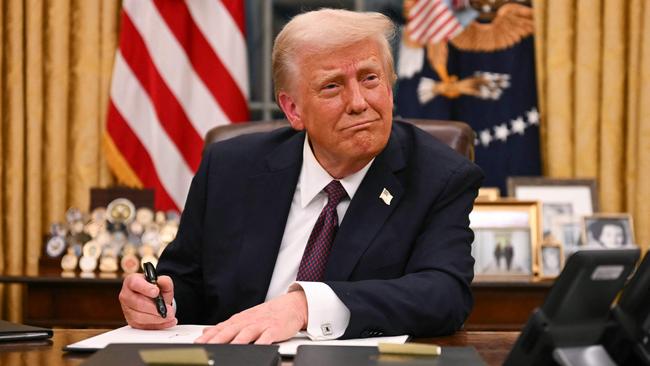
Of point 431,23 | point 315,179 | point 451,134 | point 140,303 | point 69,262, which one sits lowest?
point 69,262

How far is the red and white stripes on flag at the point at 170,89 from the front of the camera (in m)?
4.68

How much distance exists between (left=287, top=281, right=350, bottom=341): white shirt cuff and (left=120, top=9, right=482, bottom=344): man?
0.71ft

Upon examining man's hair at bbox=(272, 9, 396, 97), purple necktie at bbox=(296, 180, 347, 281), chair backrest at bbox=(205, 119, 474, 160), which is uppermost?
man's hair at bbox=(272, 9, 396, 97)

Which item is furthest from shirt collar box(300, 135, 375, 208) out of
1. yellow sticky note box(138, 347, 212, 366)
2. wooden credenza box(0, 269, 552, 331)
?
wooden credenza box(0, 269, 552, 331)

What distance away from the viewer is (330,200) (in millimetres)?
2568

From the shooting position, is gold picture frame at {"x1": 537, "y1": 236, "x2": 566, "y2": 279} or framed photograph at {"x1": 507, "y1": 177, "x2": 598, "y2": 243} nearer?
gold picture frame at {"x1": 537, "y1": 236, "x2": 566, "y2": 279}

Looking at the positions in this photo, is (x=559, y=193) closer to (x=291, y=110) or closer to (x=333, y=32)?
(x=291, y=110)

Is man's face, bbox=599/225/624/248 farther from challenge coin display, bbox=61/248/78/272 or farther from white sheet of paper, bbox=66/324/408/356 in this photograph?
white sheet of paper, bbox=66/324/408/356

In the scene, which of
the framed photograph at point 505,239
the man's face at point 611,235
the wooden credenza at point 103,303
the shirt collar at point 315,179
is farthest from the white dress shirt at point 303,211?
the man's face at point 611,235

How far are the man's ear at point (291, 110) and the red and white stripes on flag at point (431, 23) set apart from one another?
6.62ft

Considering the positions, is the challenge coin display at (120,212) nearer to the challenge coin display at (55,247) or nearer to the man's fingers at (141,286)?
the challenge coin display at (55,247)

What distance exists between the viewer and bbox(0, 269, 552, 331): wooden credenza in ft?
12.5

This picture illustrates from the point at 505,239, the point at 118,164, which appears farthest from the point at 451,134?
the point at 118,164

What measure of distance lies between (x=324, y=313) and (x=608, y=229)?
250cm
